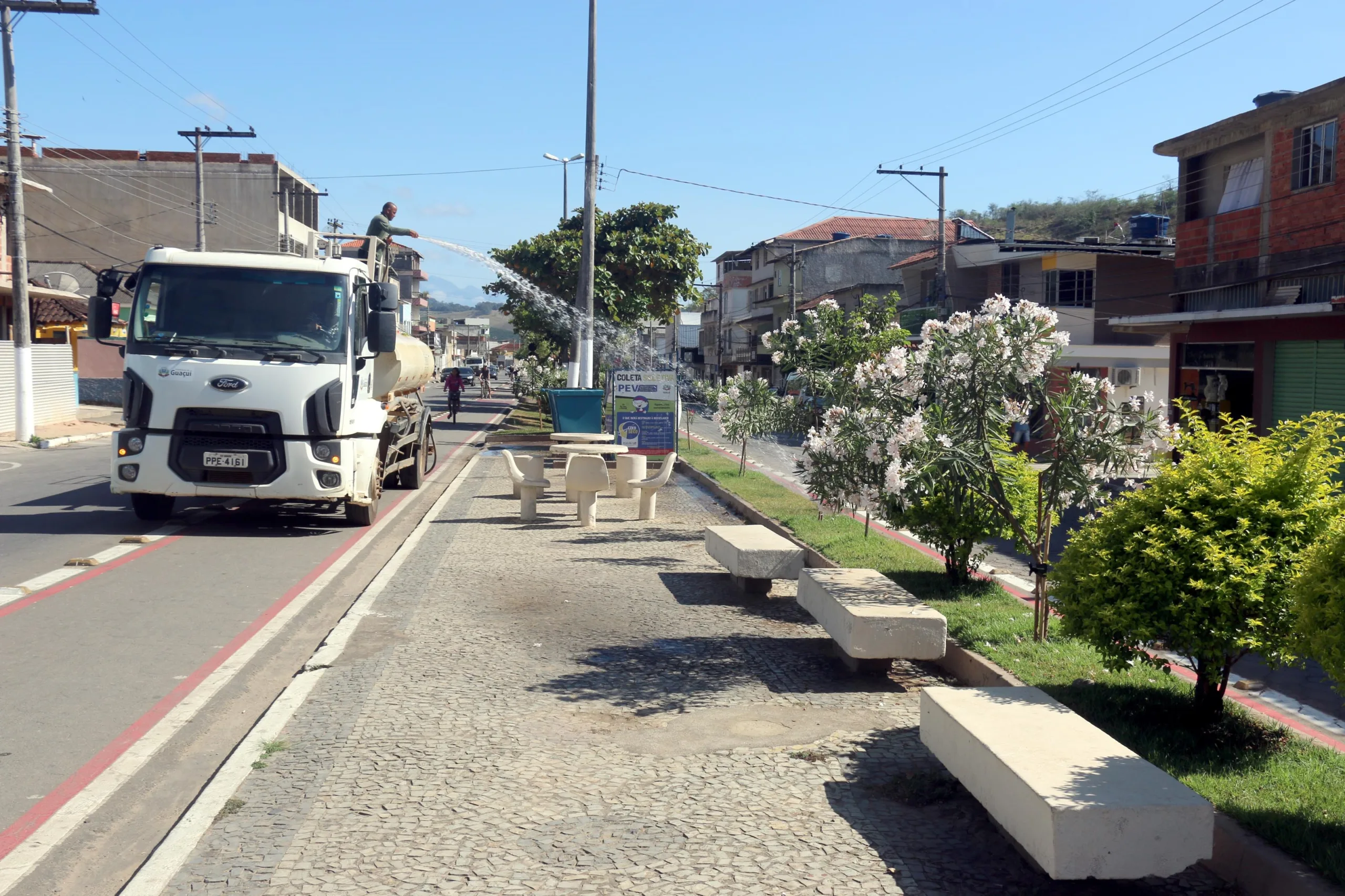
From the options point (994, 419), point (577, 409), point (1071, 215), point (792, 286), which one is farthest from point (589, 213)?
point (1071, 215)

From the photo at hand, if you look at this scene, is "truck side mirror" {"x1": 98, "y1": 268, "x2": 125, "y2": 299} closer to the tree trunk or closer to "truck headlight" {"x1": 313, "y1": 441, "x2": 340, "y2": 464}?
"truck headlight" {"x1": 313, "y1": 441, "x2": 340, "y2": 464}

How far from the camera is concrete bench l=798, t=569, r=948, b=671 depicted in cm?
695

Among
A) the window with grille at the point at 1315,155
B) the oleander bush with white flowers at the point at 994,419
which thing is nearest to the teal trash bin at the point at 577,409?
the window with grille at the point at 1315,155

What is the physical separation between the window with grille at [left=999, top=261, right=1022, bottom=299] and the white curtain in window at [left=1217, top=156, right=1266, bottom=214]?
16225 millimetres

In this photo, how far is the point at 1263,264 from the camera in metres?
20.1

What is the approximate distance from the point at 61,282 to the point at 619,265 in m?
19.8

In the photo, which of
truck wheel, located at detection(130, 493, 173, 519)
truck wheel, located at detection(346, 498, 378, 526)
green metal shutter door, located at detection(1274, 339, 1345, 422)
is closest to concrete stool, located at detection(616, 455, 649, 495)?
truck wheel, located at detection(346, 498, 378, 526)

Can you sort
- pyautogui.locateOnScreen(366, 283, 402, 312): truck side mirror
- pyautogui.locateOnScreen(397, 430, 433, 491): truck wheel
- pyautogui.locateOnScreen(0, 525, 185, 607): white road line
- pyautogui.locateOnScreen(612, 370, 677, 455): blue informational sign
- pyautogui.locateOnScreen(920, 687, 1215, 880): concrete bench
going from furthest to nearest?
pyautogui.locateOnScreen(612, 370, 677, 455): blue informational sign < pyautogui.locateOnScreen(397, 430, 433, 491): truck wheel < pyautogui.locateOnScreen(366, 283, 402, 312): truck side mirror < pyautogui.locateOnScreen(0, 525, 185, 607): white road line < pyautogui.locateOnScreen(920, 687, 1215, 880): concrete bench

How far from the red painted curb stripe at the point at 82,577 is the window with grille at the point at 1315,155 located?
58.5 ft

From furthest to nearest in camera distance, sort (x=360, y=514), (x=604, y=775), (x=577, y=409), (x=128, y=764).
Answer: (x=577, y=409) < (x=360, y=514) < (x=128, y=764) < (x=604, y=775)

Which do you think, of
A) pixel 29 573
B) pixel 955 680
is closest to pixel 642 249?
pixel 29 573

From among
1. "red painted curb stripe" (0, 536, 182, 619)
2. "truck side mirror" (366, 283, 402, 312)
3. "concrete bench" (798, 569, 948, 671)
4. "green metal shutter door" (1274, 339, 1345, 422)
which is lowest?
"red painted curb stripe" (0, 536, 182, 619)

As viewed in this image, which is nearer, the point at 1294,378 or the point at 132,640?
the point at 132,640

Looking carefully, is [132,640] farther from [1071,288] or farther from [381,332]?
[1071,288]
